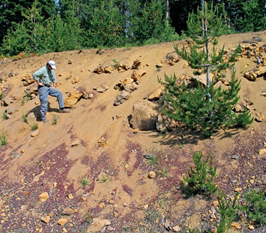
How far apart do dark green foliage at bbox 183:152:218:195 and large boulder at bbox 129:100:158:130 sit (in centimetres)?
193

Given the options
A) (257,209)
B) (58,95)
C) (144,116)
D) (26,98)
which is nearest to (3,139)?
(58,95)

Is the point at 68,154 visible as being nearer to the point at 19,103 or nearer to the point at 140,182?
the point at 140,182

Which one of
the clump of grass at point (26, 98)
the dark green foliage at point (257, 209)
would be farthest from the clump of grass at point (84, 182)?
the clump of grass at point (26, 98)

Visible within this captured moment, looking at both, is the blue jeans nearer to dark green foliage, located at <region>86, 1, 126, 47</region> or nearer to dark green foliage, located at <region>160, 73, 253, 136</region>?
dark green foliage, located at <region>160, 73, 253, 136</region>

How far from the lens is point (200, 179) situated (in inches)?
170

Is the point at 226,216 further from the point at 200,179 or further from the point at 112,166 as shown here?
the point at 112,166

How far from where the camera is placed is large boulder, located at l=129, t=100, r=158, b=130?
6203 mm

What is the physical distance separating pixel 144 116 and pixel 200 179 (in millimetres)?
2291

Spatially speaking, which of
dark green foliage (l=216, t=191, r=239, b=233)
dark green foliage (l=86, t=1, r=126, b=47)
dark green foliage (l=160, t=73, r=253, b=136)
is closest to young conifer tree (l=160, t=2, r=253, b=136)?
dark green foliage (l=160, t=73, r=253, b=136)

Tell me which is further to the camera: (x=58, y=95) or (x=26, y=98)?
(x=26, y=98)

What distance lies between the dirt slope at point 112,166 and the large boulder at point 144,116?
0.17m

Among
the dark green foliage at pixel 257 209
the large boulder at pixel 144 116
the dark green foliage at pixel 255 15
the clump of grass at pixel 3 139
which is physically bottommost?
the clump of grass at pixel 3 139

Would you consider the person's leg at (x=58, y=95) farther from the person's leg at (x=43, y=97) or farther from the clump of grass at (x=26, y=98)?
the clump of grass at (x=26, y=98)

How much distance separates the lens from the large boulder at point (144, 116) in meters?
6.20
